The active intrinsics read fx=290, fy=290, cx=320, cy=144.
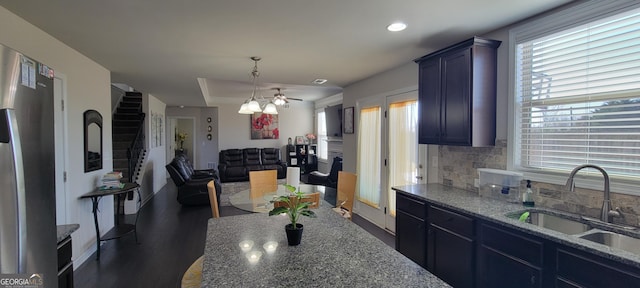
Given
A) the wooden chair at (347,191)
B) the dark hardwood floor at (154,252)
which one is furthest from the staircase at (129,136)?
the wooden chair at (347,191)

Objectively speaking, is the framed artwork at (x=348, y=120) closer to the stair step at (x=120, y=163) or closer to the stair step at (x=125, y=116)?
the stair step at (x=120, y=163)

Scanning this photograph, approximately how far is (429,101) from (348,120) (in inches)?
99.1

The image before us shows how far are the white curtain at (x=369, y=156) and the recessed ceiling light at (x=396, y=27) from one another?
200 cm

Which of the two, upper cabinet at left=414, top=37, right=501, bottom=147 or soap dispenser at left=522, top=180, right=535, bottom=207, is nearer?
soap dispenser at left=522, top=180, right=535, bottom=207

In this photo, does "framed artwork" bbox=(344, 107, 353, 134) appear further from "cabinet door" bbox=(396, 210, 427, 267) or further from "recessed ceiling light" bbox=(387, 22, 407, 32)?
"recessed ceiling light" bbox=(387, 22, 407, 32)

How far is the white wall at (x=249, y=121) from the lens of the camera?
9.24 metres

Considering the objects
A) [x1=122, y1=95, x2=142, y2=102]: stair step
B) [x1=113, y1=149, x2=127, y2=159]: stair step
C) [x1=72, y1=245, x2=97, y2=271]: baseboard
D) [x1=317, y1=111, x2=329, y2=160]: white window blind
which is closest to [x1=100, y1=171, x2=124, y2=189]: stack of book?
[x1=72, y1=245, x2=97, y2=271]: baseboard

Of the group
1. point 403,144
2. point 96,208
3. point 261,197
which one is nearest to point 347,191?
point 261,197

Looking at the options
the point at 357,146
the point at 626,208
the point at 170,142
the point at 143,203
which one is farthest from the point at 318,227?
the point at 170,142

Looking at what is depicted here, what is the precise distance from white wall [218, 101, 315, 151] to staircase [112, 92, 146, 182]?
2611 mm

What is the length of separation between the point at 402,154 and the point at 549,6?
232 centimetres

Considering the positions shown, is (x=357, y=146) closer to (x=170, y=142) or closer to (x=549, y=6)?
(x=549, y=6)

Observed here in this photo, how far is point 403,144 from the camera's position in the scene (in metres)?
4.07

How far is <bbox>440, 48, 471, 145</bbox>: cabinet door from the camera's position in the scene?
8.57 feet
